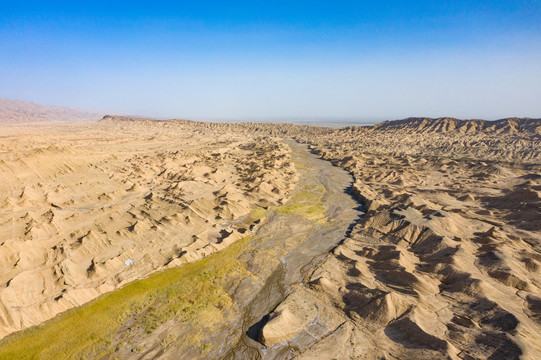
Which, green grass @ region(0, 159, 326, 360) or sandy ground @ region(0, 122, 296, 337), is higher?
sandy ground @ region(0, 122, 296, 337)

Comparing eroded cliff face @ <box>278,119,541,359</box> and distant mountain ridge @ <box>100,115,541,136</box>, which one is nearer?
eroded cliff face @ <box>278,119,541,359</box>

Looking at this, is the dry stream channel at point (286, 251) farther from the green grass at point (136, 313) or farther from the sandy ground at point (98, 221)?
the sandy ground at point (98, 221)

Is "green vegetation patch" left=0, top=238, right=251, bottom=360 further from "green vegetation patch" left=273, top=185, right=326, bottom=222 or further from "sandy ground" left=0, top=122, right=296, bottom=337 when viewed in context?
"green vegetation patch" left=273, top=185, right=326, bottom=222

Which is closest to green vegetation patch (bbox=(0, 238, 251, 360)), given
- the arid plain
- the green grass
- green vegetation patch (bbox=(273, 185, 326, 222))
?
the green grass

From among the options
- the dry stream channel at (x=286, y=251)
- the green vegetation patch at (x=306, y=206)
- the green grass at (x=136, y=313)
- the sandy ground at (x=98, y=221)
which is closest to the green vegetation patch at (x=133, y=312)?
the green grass at (x=136, y=313)

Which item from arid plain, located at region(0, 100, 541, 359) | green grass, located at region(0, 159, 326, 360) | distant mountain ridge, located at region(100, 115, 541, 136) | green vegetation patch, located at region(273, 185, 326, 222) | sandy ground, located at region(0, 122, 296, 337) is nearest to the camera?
green grass, located at region(0, 159, 326, 360)

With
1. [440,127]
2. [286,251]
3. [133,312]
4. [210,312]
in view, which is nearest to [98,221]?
[133,312]
